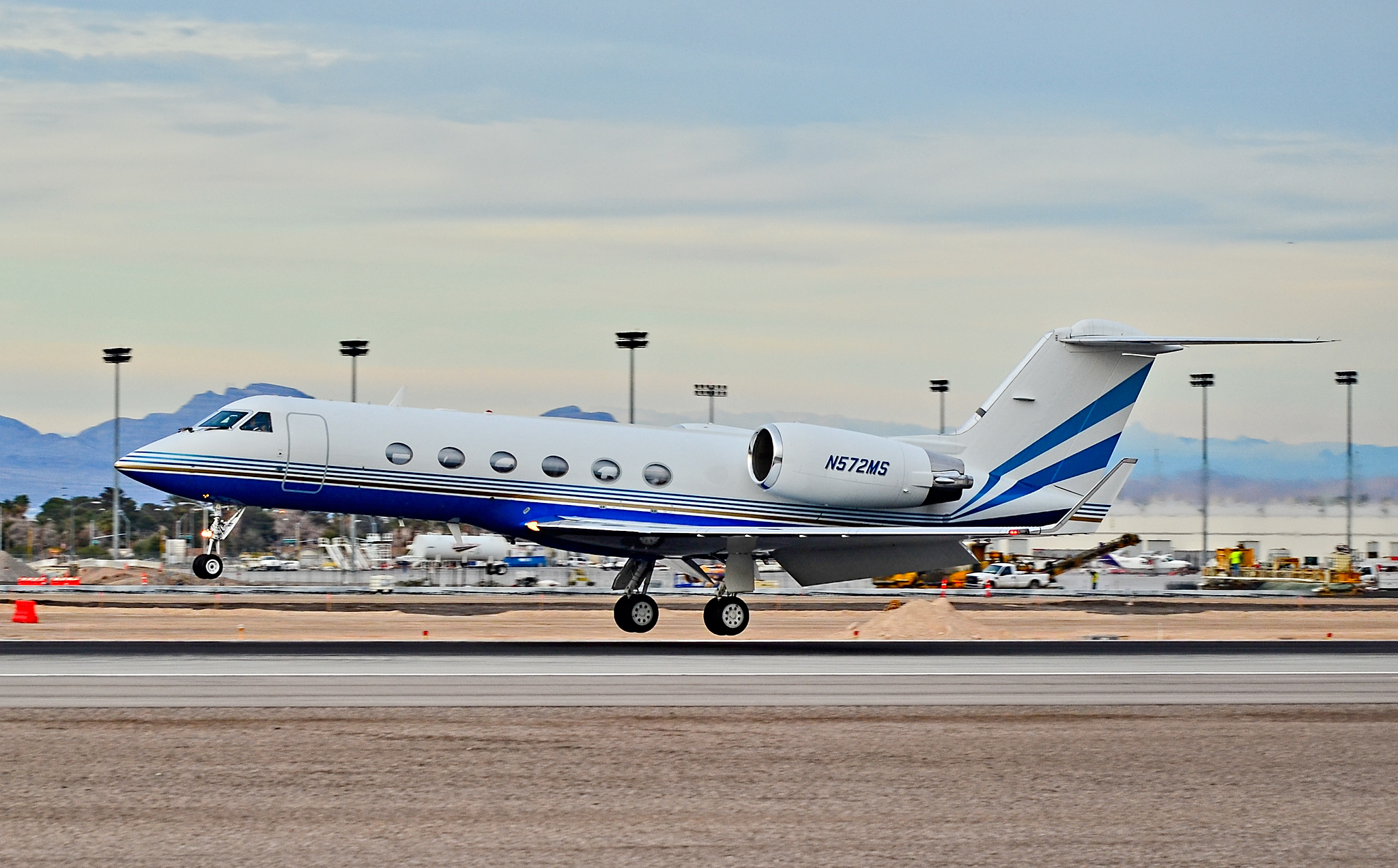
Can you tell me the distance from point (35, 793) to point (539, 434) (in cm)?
1835

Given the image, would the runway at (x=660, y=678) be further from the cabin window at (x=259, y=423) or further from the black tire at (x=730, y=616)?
the cabin window at (x=259, y=423)

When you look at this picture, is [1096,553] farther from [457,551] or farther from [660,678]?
[660,678]

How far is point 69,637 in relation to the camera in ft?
105

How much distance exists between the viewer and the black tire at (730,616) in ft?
101

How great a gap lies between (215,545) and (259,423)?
252cm

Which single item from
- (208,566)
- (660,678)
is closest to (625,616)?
(208,566)

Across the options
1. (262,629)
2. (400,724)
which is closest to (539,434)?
(262,629)

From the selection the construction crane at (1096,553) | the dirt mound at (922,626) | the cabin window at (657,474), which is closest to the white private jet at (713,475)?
the cabin window at (657,474)

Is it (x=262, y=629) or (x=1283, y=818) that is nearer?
(x=1283, y=818)

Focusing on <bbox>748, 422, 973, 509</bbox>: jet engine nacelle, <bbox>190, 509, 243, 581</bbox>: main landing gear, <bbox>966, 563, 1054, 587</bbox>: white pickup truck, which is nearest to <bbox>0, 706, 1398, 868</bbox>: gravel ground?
<bbox>190, 509, 243, 581</bbox>: main landing gear

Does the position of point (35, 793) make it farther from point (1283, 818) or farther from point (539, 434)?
point (539, 434)

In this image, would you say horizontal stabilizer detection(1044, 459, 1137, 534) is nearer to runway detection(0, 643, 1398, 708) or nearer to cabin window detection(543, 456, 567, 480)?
runway detection(0, 643, 1398, 708)

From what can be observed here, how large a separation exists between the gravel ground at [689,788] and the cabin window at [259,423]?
1247 cm

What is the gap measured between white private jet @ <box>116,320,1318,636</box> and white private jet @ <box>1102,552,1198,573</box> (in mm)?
67611
